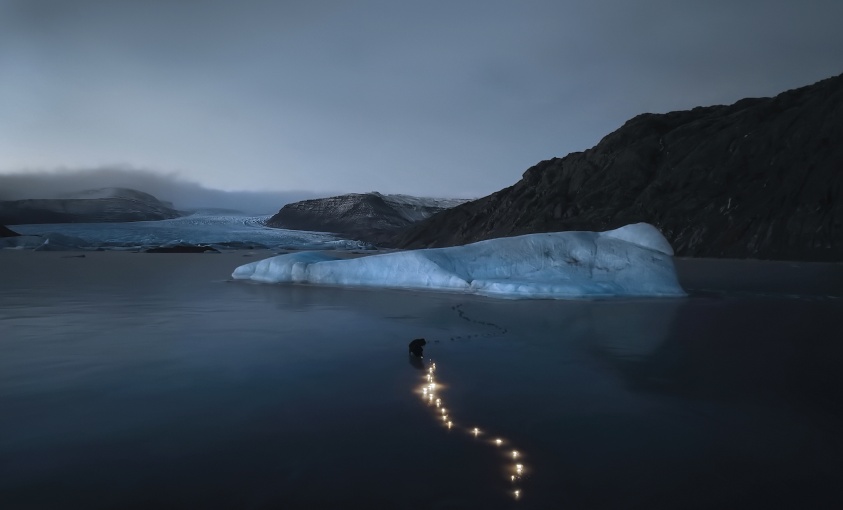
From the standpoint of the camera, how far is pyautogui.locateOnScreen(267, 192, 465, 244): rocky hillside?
141 m

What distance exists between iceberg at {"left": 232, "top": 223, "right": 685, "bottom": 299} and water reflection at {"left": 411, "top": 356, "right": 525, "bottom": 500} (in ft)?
26.4

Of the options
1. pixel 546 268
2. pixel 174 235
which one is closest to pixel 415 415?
pixel 546 268

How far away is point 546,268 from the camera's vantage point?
14430 mm

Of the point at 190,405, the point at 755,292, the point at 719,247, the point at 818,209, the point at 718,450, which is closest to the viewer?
the point at 718,450

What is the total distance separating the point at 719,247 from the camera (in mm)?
51094

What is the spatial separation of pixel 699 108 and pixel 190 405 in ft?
290

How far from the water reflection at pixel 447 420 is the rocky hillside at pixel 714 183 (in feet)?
166

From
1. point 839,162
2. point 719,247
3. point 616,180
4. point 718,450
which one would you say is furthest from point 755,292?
point 616,180

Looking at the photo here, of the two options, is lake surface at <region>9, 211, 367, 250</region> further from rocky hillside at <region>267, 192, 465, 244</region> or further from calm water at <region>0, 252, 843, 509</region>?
rocky hillside at <region>267, 192, 465, 244</region>

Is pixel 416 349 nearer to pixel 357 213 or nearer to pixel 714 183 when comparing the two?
pixel 714 183

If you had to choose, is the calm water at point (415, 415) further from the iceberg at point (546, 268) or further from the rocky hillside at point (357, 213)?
the rocky hillside at point (357, 213)

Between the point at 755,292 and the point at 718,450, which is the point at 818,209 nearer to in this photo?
the point at 755,292

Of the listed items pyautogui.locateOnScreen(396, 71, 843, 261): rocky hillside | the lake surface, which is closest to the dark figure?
pyautogui.locateOnScreen(396, 71, 843, 261): rocky hillside

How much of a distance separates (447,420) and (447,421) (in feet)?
0.08
